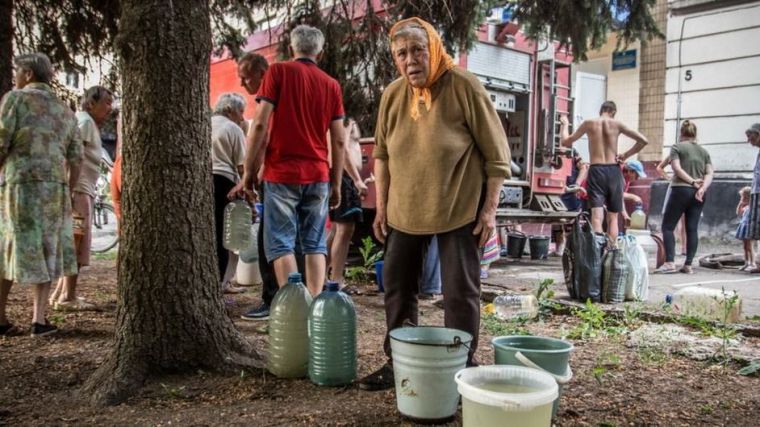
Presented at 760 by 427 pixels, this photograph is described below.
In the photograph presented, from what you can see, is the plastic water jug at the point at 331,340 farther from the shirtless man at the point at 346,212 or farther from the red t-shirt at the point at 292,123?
the shirtless man at the point at 346,212

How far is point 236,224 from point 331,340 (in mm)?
2678

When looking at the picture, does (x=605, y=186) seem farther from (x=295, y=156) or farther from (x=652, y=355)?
(x=295, y=156)

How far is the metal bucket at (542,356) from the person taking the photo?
2.54 meters

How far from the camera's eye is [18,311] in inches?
196

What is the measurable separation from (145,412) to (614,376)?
2.37m

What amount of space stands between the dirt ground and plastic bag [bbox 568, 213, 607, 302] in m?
1.62

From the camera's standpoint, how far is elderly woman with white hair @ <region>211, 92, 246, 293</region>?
514cm

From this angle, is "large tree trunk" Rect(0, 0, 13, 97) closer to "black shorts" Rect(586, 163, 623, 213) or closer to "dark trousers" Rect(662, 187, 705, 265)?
"black shorts" Rect(586, 163, 623, 213)

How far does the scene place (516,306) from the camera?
5113 mm

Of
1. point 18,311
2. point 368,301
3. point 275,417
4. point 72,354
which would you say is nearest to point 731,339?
point 368,301

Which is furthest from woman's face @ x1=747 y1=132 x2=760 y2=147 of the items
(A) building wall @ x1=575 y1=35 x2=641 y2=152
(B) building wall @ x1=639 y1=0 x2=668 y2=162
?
(A) building wall @ x1=575 y1=35 x2=641 y2=152

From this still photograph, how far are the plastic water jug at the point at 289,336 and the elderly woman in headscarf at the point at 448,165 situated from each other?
391 millimetres

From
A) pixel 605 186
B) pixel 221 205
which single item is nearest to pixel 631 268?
pixel 605 186

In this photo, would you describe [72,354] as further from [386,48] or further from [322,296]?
[386,48]
